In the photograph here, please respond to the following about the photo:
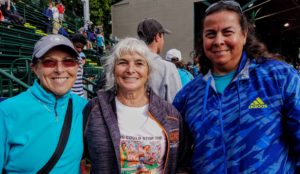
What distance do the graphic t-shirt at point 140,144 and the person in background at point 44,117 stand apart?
284 millimetres

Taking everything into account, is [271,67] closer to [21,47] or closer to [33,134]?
[33,134]

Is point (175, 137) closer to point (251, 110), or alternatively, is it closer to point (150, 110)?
point (150, 110)

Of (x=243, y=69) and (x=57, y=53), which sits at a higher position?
(x=57, y=53)

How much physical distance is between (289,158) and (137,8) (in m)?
20.8

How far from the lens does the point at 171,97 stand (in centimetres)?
248

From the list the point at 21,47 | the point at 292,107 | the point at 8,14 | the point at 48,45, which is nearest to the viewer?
the point at 292,107

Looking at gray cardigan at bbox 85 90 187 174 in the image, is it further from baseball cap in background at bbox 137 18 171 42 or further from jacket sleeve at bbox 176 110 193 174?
baseball cap in background at bbox 137 18 171 42

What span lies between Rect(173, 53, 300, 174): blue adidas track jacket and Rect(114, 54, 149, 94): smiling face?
21.3 inches

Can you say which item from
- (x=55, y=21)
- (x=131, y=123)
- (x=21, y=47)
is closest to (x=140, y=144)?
(x=131, y=123)

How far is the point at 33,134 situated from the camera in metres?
1.59

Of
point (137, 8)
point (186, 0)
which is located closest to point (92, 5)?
point (137, 8)

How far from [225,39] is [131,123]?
32.4 inches

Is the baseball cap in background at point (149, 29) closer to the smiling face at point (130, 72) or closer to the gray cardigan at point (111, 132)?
the smiling face at point (130, 72)

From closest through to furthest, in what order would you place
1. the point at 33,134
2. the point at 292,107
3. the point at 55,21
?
1. the point at 292,107
2. the point at 33,134
3. the point at 55,21
